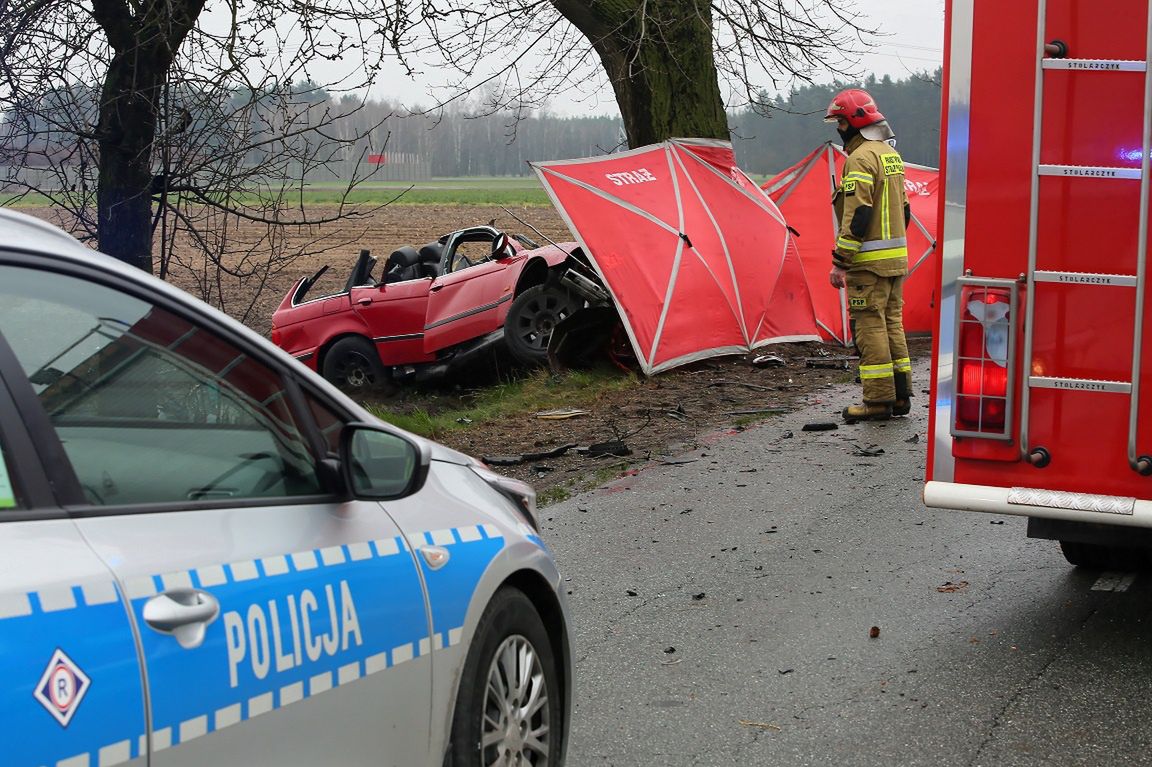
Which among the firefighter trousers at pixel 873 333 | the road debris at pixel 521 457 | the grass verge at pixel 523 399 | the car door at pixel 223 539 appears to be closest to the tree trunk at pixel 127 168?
the road debris at pixel 521 457

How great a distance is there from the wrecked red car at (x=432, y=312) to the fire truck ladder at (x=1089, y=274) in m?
7.91

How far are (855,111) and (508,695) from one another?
24.0ft

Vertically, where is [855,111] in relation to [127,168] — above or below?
above

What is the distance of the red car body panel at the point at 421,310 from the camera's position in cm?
1302

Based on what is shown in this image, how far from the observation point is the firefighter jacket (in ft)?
31.8

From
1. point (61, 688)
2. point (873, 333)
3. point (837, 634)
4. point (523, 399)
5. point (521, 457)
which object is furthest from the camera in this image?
point (523, 399)

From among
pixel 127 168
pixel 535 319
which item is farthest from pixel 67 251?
pixel 535 319

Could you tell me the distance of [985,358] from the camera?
4.80m

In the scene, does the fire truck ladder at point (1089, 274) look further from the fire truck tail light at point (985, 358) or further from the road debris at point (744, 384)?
the road debris at point (744, 384)

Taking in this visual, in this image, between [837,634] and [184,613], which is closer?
[184,613]

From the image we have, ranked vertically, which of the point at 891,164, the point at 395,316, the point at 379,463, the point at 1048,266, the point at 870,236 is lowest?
the point at 395,316

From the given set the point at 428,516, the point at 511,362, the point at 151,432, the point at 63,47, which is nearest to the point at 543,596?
the point at 428,516

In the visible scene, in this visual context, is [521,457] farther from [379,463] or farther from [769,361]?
[379,463]

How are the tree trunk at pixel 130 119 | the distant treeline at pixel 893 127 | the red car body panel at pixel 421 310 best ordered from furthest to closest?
the distant treeline at pixel 893 127
the red car body panel at pixel 421 310
the tree trunk at pixel 130 119
